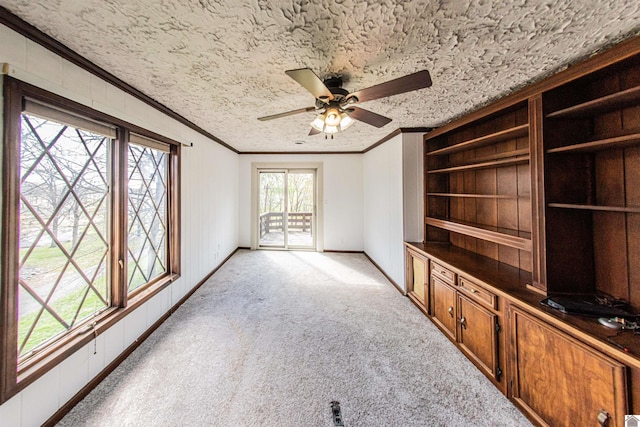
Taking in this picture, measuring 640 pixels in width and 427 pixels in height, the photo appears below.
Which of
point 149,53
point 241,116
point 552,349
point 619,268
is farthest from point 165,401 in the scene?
→ point 619,268

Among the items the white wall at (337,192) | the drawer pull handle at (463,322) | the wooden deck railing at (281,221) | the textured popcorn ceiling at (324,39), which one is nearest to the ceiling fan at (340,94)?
the textured popcorn ceiling at (324,39)

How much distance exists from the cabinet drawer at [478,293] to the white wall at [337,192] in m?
3.27

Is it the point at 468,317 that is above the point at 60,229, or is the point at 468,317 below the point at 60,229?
below

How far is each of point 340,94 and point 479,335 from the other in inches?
86.8

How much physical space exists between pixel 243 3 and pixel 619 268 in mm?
2651

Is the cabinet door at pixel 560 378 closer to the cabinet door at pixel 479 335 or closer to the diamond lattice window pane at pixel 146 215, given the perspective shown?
the cabinet door at pixel 479 335

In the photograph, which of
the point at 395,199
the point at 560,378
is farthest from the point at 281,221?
the point at 560,378

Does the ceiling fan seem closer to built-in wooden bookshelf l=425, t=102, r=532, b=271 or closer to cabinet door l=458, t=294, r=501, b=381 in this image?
built-in wooden bookshelf l=425, t=102, r=532, b=271

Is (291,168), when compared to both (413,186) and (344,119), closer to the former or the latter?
(413,186)

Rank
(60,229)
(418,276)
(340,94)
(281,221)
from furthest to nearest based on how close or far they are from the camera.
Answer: (281,221) → (418,276) → (340,94) → (60,229)

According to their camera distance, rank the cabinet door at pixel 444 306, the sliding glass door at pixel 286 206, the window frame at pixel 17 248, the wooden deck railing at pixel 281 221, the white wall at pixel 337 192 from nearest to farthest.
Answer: the window frame at pixel 17 248, the cabinet door at pixel 444 306, the white wall at pixel 337 192, the sliding glass door at pixel 286 206, the wooden deck railing at pixel 281 221

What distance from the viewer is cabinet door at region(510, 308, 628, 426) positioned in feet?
3.45

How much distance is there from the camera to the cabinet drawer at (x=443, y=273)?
7.07 ft

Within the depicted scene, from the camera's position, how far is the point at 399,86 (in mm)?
1421
